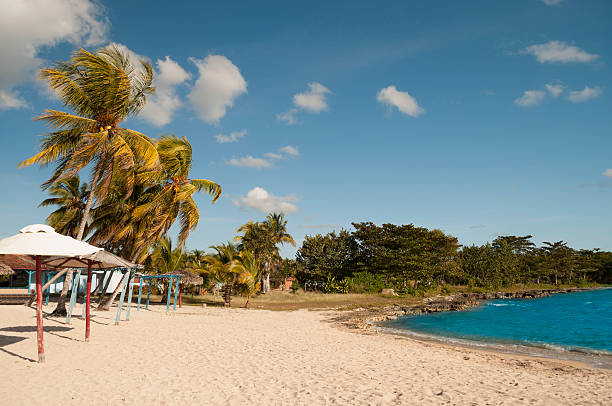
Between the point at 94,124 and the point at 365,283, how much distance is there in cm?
3338

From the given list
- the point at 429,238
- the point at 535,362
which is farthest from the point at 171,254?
the point at 429,238

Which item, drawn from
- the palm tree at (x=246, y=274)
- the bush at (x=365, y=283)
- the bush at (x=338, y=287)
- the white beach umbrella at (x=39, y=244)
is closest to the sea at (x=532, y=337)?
the palm tree at (x=246, y=274)

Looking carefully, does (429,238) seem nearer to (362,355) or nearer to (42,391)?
(362,355)

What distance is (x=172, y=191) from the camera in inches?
781

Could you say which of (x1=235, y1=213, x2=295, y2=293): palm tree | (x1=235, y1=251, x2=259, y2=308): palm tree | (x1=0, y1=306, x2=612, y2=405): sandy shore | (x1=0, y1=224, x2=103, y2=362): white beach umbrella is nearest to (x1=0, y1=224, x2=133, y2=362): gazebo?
(x1=0, y1=224, x2=103, y2=362): white beach umbrella

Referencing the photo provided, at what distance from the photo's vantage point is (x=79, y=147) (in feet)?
47.8

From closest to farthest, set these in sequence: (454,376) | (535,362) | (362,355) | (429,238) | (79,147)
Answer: (454,376) → (362,355) → (535,362) → (79,147) → (429,238)

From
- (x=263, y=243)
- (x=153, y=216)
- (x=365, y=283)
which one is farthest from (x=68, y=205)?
(x=365, y=283)

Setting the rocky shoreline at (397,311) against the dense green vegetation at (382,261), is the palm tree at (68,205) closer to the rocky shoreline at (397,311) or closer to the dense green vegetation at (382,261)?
the rocky shoreline at (397,311)

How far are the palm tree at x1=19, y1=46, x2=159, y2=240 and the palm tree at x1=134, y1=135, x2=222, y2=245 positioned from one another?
10.0 feet

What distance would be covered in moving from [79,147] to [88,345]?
8.12 meters

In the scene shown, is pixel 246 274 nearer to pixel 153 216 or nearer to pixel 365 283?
pixel 153 216

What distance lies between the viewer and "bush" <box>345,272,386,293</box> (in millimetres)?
40875

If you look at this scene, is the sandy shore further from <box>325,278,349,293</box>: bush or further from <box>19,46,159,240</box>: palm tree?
<box>325,278,349,293</box>: bush
